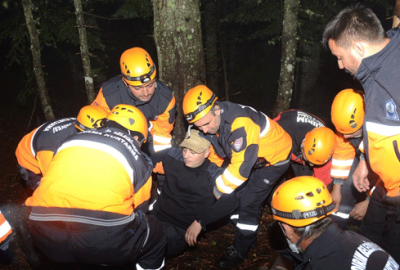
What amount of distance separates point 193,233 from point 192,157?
103 cm

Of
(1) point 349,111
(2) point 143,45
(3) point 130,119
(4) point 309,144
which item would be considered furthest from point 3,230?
(2) point 143,45

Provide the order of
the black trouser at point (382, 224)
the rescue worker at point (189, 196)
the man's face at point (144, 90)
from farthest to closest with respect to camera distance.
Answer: the man's face at point (144, 90) < the rescue worker at point (189, 196) < the black trouser at point (382, 224)

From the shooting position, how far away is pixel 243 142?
356 cm

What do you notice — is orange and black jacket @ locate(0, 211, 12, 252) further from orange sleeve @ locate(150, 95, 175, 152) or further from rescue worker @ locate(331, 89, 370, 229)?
rescue worker @ locate(331, 89, 370, 229)

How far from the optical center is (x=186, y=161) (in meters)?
4.05

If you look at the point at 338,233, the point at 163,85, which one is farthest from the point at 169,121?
the point at 338,233

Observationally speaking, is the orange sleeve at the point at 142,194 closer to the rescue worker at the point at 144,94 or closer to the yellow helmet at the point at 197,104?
the yellow helmet at the point at 197,104

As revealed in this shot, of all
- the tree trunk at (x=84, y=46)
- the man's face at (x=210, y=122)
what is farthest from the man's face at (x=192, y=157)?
the tree trunk at (x=84, y=46)

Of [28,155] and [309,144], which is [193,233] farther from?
[28,155]

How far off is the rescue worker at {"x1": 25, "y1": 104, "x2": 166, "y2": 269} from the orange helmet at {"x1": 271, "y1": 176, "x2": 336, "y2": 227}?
135 cm

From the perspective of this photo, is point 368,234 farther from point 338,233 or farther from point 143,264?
point 143,264

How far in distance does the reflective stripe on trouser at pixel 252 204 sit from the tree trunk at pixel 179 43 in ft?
6.00

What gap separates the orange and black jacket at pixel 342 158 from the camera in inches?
164

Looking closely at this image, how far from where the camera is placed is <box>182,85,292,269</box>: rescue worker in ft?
11.8
